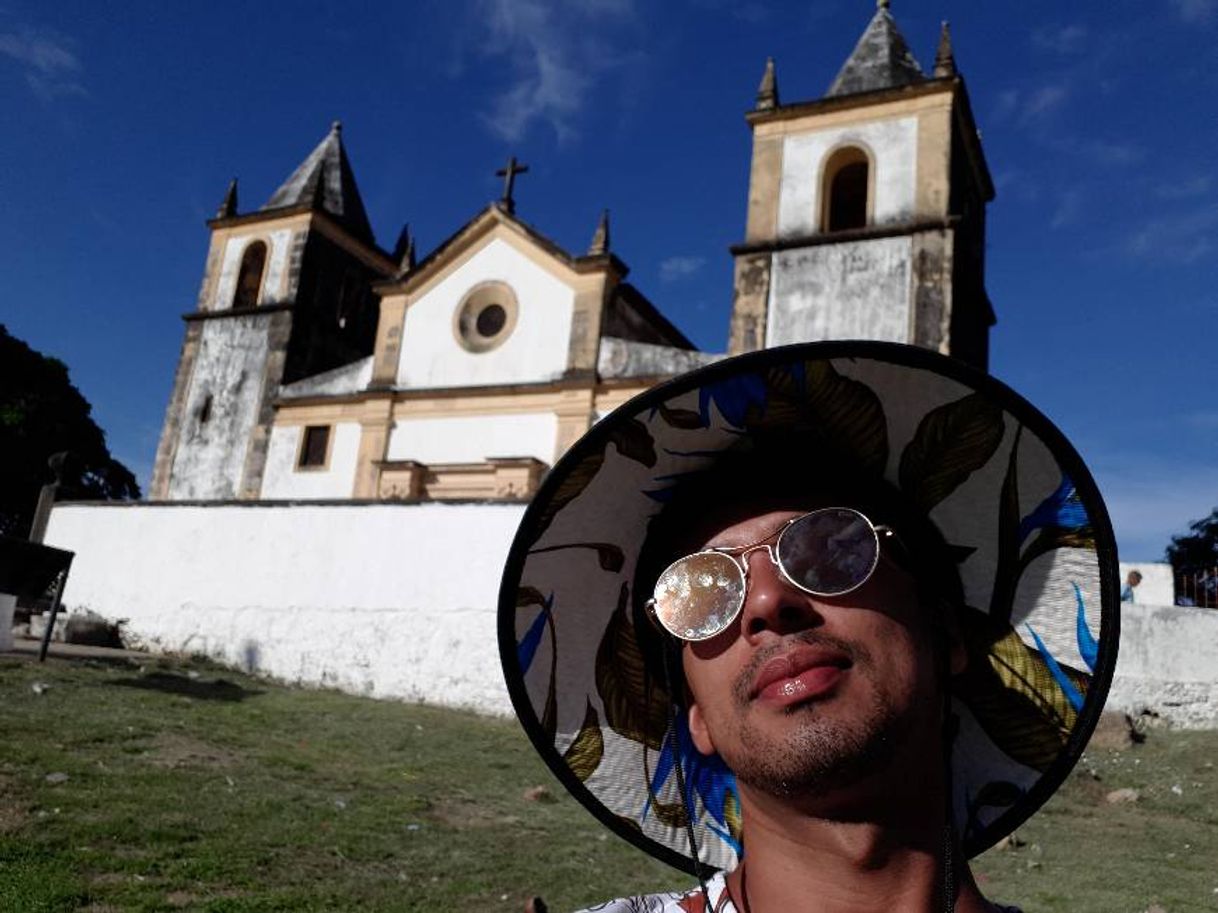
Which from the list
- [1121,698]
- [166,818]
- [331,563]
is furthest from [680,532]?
[331,563]

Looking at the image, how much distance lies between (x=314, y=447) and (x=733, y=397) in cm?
2042

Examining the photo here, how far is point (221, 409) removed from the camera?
73.0 ft

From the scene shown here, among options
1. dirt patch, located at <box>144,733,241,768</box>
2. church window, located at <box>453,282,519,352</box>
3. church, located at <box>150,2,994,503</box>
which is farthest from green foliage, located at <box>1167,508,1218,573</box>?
dirt patch, located at <box>144,733,241,768</box>

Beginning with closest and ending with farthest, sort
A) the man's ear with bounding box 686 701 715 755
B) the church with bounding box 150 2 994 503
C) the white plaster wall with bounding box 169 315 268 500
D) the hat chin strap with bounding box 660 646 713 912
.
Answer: the hat chin strap with bounding box 660 646 713 912 → the man's ear with bounding box 686 701 715 755 → the church with bounding box 150 2 994 503 → the white plaster wall with bounding box 169 315 268 500

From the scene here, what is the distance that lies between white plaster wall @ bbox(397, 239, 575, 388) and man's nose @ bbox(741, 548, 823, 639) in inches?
679

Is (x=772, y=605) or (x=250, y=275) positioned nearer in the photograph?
(x=772, y=605)

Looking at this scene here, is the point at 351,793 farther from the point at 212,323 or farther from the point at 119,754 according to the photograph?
the point at 212,323

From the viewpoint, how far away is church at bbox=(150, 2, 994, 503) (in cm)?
1698

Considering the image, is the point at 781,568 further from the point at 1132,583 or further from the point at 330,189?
the point at 330,189

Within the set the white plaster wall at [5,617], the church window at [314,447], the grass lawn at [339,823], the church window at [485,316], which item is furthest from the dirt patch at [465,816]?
the church window at [314,447]

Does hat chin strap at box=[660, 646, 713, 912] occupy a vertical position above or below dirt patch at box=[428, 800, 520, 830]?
above

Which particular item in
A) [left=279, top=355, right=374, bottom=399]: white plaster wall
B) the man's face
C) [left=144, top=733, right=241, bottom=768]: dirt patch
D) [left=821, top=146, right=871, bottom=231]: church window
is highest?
[left=821, top=146, right=871, bottom=231]: church window

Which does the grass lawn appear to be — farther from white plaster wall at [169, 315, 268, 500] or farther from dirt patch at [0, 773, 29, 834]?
white plaster wall at [169, 315, 268, 500]

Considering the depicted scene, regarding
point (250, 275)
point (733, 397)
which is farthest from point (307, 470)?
point (733, 397)
